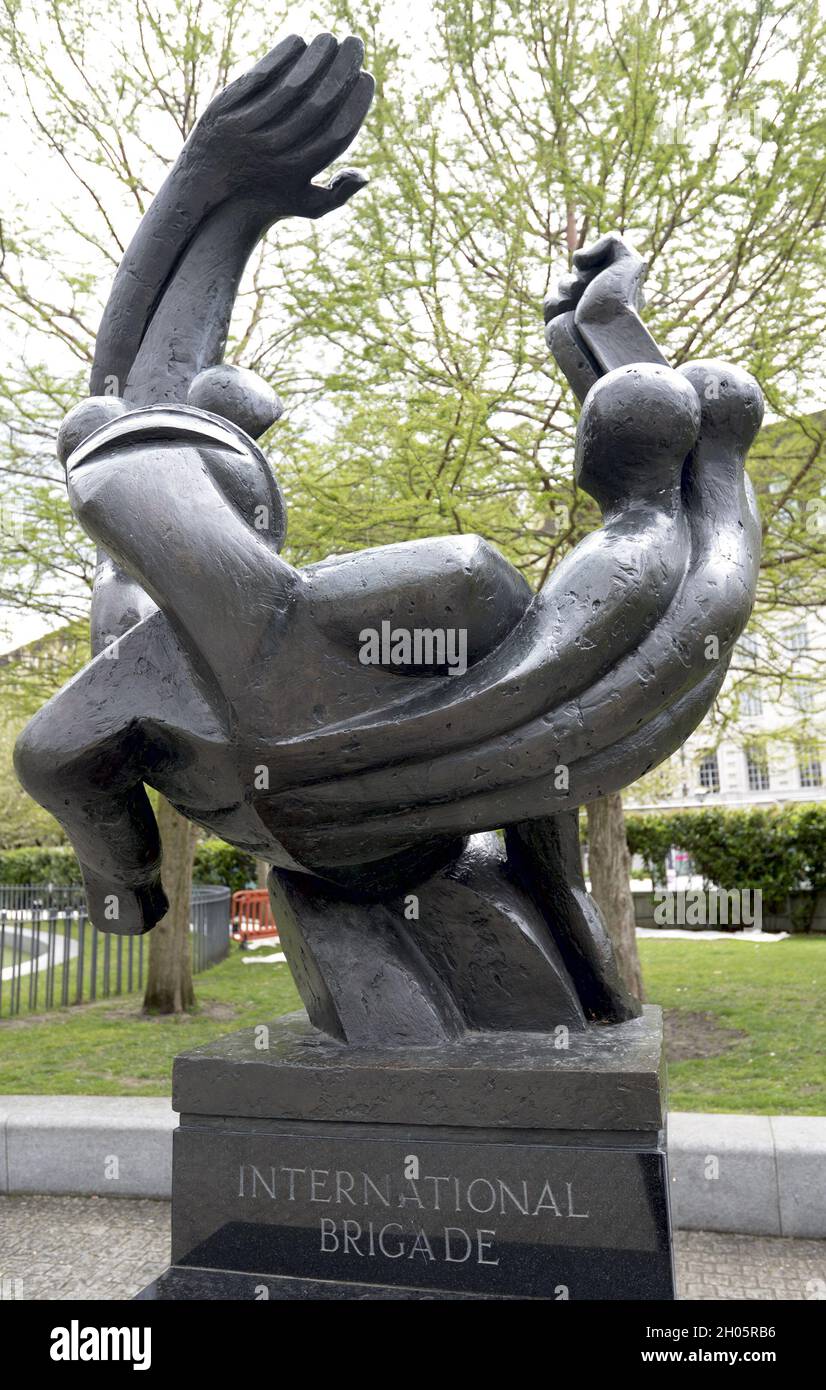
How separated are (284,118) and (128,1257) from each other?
15.9ft

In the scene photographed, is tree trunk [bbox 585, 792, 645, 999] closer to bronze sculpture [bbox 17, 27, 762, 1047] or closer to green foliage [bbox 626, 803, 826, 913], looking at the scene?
bronze sculpture [bbox 17, 27, 762, 1047]

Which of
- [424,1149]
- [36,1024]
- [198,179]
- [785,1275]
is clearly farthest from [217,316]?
[36,1024]

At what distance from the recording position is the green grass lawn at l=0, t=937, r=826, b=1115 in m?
7.24

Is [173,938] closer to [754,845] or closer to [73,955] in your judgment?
[73,955]

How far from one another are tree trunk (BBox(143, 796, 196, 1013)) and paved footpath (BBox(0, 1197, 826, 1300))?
15.9 feet

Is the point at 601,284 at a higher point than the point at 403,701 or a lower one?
higher

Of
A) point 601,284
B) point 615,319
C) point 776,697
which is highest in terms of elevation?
point 601,284

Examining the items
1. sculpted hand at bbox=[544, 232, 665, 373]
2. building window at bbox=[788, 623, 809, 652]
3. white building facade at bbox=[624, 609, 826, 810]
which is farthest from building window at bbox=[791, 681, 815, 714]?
sculpted hand at bbox=[544, 232, 665, 373]

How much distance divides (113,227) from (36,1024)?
7559mm

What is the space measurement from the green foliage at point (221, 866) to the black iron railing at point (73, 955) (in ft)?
14.6

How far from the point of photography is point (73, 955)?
60.6ft

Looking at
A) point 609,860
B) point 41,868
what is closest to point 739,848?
point 609,860

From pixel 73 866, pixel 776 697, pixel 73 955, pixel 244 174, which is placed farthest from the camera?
pixel 73 866

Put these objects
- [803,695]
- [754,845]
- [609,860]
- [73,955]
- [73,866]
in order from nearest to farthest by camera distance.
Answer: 1. [609,860]
2. [803,695]
3. [754,845]
4. [73,955]
5. [73,866]
